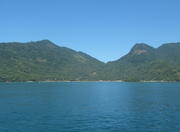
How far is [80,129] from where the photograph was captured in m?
77.3

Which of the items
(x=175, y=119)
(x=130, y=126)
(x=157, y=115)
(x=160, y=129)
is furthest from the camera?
(x=157, y=115)

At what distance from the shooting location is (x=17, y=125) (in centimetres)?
8094

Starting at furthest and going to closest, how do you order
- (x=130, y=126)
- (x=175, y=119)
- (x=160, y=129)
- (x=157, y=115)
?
1. (x=157, y=115)
2. (x=175, y=119)
3. (x=130, y=126)
4. (x=160, y=129)

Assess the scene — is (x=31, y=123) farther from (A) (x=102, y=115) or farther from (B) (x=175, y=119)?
(B) (x=175, y=119)

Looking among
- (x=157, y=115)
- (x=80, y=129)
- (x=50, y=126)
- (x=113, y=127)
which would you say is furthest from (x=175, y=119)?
(x=50, y=126)

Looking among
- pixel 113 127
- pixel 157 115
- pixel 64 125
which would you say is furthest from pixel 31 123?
pixel 157 115

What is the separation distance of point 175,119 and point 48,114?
43.5 m

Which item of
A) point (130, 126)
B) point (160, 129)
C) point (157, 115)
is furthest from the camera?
point (157, 115)

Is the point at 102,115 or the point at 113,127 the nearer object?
the point at 113,127

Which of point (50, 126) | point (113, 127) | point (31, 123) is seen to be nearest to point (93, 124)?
point (113, 127)

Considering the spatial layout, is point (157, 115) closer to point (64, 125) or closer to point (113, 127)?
point (113, 127)

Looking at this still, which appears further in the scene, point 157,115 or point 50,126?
point 157,115

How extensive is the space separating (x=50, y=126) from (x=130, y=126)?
877 inches

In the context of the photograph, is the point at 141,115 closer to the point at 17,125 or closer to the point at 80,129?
the point at 80,129
